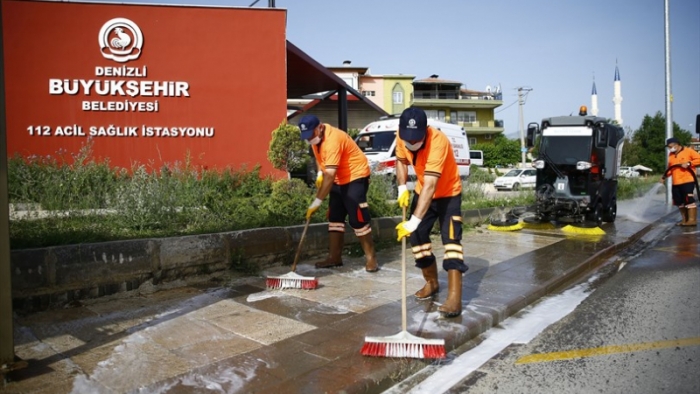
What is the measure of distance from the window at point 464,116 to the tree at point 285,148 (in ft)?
160

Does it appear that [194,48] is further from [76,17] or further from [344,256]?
[344,256]

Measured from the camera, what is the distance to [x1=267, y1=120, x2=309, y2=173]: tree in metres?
10.7

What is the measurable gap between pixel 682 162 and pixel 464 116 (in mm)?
47730

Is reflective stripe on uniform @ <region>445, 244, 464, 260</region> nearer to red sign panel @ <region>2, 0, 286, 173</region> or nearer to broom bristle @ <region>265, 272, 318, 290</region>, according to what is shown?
broom bristle @ <region>265, 272, 318, 290</region>

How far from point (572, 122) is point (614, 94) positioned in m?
46.7

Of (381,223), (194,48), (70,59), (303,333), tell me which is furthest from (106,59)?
(303,333)

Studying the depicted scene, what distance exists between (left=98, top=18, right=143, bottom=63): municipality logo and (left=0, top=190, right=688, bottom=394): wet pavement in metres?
7.57

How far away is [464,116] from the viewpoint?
57844 mm

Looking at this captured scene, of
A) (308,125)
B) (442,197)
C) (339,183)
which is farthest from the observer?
(339,183)

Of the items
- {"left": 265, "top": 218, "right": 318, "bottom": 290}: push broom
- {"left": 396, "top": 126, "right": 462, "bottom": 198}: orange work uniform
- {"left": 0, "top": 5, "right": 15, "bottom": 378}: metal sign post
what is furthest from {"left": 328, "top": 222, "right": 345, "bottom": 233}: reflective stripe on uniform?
{"left": 0, "top": 5, "right": 15, "bottom": 378}: metal sign post

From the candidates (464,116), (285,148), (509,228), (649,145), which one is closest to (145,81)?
(285,148)

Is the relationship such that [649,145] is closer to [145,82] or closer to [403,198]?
[145,82]

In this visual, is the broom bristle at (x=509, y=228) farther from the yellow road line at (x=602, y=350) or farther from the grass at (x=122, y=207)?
the yellow road line at (x=602, y=350)

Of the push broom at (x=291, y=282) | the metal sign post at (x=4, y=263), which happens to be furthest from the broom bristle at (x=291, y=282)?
the metal sign post at (x=4, y=263)
